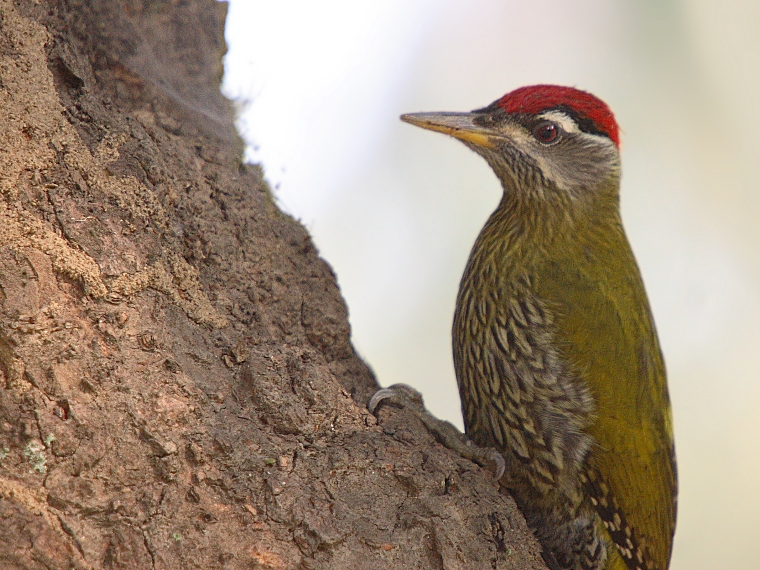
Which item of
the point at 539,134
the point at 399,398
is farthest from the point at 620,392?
the point at 539,134

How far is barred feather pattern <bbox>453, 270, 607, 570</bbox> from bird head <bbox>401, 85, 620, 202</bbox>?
47 centimetres

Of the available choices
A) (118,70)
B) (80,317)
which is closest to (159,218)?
(80,317)

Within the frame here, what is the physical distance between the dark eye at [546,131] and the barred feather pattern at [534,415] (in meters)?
0.56

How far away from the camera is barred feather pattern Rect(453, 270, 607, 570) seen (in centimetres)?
267

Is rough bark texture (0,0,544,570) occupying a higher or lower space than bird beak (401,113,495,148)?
lower

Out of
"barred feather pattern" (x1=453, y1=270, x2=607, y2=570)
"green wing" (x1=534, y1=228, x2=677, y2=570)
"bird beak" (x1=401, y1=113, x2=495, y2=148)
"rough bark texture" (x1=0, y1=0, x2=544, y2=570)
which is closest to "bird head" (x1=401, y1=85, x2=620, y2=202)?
"bird beak" (x1=401, y1=113, x2=495, y2=148)

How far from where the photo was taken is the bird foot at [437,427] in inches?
98.4

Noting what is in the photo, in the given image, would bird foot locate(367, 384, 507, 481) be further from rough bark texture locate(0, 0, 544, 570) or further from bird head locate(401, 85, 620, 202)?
bird head locate(401, 85, 620, 202)

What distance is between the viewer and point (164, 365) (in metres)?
2.00

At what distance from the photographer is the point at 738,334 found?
5.00 m

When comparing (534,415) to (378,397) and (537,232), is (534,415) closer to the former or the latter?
(378,397)

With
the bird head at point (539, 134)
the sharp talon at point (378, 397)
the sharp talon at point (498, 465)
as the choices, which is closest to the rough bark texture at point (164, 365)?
the sharp talon at point (378, 397)

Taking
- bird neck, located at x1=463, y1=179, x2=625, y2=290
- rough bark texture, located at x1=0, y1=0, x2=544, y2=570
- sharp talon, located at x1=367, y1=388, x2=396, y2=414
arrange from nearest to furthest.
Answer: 1. rough bark texture, located at x1=0, y1=0, x2=544, y2=570
2. sharp talon, located at x1=367, y1=388, x2=396, y2=414
3. bird neck, located at x1=463, y1=179, x2=625, y2=290

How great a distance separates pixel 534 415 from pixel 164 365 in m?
1.27
